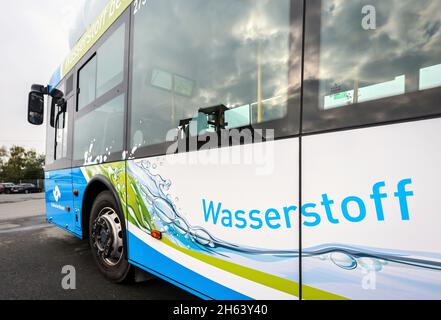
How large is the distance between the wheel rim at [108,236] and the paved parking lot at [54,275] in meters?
0.30

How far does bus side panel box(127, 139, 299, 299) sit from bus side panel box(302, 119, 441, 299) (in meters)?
0.10

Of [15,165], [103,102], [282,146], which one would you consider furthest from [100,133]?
[15,165]

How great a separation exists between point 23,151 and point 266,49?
56793 mm

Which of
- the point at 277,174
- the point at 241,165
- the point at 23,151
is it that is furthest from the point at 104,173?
the point at 23,151

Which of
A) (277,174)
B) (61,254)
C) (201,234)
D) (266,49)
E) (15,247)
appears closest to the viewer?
(277,174)

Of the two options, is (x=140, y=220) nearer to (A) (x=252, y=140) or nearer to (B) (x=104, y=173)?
(B) (x=104, y=173)

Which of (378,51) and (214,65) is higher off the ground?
(214,65)

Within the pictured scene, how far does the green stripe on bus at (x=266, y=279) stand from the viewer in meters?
1.16

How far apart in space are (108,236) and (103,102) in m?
1.40

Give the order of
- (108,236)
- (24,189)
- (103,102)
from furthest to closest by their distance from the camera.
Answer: (24,189)
(103,102)
(108,236)

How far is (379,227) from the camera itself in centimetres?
98

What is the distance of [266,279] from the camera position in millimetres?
1331

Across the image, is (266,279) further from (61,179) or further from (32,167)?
(32,167)

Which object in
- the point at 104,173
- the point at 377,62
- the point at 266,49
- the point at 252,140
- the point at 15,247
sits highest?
the point at 266,49
